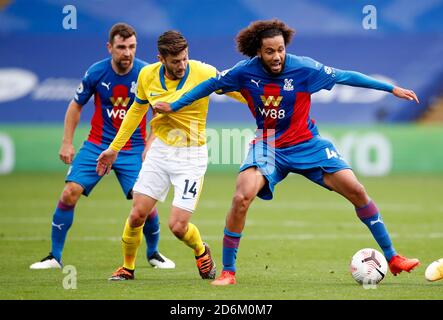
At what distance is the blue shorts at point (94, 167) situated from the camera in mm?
10125

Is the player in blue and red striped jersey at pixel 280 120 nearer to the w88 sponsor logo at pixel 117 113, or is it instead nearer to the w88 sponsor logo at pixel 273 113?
the w88 sponsor logo at pixel 273 113

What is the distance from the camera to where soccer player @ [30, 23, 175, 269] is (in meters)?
10.1

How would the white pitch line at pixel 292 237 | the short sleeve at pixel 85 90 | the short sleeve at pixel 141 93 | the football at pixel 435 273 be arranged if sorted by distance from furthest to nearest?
the white pitch line at pixel 292 237 < the short sleeve at pixel 85 90 < the short sleeve at pixel 141 93 < the football at pixel 435 273

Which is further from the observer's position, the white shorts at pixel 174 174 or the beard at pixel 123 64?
the beard at pixel 123 64

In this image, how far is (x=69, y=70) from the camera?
26.6m

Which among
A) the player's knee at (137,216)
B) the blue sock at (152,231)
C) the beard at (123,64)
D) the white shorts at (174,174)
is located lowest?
the blue sock at (152,231)

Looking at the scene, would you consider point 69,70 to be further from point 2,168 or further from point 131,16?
point 2,168

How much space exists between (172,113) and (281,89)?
3.56 ft

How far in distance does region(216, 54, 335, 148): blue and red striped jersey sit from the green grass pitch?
4.63 feet

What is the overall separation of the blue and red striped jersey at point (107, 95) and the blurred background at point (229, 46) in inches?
566

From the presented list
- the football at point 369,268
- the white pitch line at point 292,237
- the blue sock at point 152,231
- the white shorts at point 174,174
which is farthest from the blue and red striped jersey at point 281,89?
the white pitch line at point 292,237

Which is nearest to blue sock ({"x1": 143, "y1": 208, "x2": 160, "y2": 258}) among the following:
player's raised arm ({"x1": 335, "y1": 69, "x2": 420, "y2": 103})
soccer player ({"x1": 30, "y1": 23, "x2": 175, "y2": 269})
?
soccer player ({"x1": 30, "y1": 23, "x2": 175, "y2": 269})
